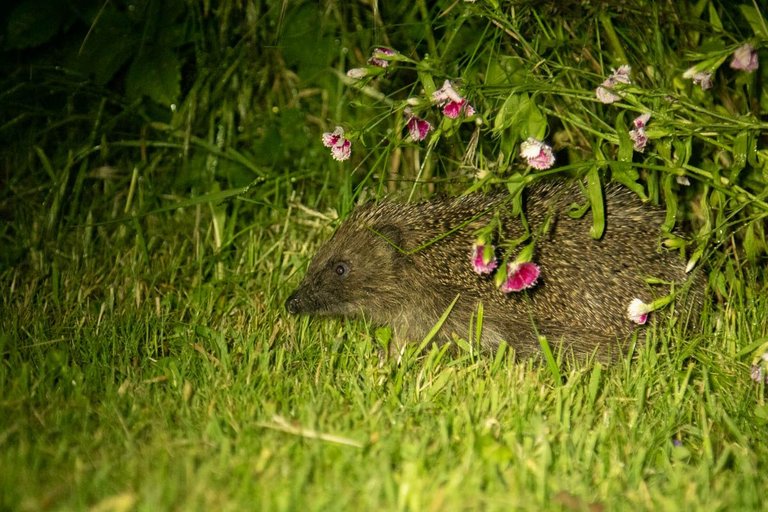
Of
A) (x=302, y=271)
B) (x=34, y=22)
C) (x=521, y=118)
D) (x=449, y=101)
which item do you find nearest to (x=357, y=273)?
(x=302, y=271)

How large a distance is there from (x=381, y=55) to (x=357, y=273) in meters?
1.27

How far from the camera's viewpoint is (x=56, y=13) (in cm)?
519

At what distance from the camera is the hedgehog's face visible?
4.55 m

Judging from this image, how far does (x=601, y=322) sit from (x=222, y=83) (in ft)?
8.76

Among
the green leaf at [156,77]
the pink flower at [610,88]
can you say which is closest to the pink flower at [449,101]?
the pink flower at [610,88]

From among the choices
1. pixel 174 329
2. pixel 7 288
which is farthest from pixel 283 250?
pixel 7 288

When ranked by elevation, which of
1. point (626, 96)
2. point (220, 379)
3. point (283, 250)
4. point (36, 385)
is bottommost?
point (283, 250)

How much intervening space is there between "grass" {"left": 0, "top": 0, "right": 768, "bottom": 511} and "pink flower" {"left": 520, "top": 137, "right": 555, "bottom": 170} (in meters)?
0.07

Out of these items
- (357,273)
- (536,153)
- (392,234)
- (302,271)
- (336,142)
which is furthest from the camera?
(302,271)

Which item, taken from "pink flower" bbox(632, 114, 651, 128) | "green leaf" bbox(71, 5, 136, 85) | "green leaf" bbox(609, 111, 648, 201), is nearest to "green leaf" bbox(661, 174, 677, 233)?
"green leaf" bbox(609, 111, 648, 201)

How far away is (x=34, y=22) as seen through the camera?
5.14 metres

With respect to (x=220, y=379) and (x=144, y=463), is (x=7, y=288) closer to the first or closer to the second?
(x=220, y=379)

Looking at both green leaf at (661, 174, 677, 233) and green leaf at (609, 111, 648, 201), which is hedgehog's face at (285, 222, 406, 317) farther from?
green leaf at (661, 174, 677, 233)

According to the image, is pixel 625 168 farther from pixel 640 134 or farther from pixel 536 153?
pixel 536 153
